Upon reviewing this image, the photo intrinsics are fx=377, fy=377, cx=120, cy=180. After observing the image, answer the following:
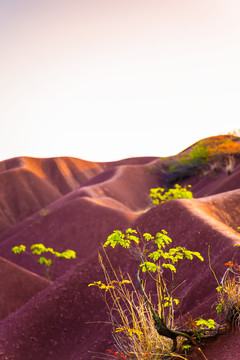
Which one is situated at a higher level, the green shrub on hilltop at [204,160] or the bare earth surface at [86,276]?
the green shrub on hilltop at [204,160]

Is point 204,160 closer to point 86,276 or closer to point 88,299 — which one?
point 86,276

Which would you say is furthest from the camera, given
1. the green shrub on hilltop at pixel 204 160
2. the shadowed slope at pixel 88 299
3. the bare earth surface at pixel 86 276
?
the green shrub on hilltop at pixel 204 160

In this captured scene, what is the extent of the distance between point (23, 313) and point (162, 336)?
8.76 meters

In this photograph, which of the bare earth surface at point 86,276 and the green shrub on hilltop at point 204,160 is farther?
the green shrub on hilltop at point 204,160

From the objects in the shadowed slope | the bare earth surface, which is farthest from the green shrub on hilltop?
the shadowed slope

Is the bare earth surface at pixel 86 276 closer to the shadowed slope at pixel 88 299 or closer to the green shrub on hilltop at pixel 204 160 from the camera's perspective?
the shadowed slope at pixel 88 299

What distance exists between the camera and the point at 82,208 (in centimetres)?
3195

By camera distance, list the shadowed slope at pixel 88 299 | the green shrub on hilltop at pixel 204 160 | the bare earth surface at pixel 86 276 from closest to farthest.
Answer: the bare earth surface at pixel 86 276 → the shadowed slope at pixel 88 299 → the green shrub on hilltop at pixel 204 160

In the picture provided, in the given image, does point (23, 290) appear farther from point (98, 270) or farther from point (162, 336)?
point (162, 336)

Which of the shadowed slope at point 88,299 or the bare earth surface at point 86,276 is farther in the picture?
the shadowed slope at point 88,299

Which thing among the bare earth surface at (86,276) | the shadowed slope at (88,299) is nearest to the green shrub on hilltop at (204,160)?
the bare earth surface at (86,276)

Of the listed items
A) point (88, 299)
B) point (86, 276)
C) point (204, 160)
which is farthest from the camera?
point (204, 160)

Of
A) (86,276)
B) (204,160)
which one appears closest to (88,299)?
(86,276)

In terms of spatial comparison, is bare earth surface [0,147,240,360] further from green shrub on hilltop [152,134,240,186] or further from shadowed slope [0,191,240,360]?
green shrub on hilltop [152,134,240,186]
